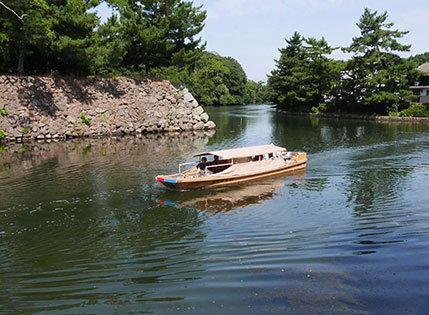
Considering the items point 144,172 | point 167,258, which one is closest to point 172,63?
point 144,172

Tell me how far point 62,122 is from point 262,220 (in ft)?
96.2

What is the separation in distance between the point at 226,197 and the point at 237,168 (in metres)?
2.80

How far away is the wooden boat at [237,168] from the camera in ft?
60.6

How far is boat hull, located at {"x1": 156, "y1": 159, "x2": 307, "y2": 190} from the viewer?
18.0m

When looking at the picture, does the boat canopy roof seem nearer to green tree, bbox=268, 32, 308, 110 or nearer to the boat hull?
the boat hull

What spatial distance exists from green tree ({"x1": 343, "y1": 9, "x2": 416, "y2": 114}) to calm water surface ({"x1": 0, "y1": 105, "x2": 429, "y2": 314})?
34711 mm

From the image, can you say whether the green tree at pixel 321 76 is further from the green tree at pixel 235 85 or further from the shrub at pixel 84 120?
the green tree at pixel 235 85

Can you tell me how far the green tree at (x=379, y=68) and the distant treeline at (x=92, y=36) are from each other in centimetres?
2572

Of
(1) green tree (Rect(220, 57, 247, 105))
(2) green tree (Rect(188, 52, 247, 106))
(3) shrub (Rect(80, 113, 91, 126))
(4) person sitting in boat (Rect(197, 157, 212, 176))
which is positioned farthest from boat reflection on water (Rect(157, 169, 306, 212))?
(1) green tree (Rect(220, 57, 247, 105))

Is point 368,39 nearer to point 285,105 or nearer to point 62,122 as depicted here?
point 285,105

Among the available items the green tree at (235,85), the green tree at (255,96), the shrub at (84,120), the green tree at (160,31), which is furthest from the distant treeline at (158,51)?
the green tree at (255,96)

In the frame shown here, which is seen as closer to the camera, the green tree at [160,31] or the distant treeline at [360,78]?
the green tree at [160,31]

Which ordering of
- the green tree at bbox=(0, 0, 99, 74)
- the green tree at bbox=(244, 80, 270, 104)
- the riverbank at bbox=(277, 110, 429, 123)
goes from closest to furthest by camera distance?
the green tree at bbox=(0, 0, 99, 74), the riverbank at bbox=(277, 110, 429, 123), the green tree at bbox=(244, 80, 270, 104)

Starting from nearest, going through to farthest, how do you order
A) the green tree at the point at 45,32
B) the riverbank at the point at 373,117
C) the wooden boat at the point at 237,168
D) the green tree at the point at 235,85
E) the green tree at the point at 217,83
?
1. the wooden boat at the point at 237,168
2. the green tree at the point at 45,32
3. the riverbank at the point at 373,117
4. the green tree at the point at 217,83
5. the green tree at the point at 235,85
